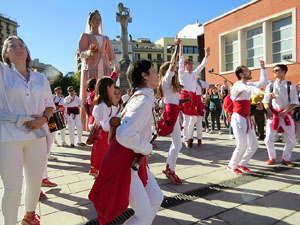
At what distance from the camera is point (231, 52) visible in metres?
16.2

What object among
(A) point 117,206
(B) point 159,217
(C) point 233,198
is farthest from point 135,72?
(C) point 233,198

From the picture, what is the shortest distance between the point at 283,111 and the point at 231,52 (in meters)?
12.7

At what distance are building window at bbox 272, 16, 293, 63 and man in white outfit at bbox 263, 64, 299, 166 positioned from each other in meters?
9.34

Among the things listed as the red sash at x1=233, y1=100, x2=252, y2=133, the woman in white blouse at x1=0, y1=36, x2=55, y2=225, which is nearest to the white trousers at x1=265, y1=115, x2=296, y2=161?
the red sash at x1=233, y1=100, x2=252, y2=133

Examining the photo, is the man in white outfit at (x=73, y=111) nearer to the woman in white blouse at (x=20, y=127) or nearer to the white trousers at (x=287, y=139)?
the woman in white blouse at (x=20, y=127)

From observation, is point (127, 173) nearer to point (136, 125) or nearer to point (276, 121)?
point (136, 125)

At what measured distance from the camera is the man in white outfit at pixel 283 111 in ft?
15.4

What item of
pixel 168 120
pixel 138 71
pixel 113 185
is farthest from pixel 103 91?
pixel 113 185

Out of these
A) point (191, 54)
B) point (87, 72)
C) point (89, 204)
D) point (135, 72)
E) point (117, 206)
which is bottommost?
point (89, 204)

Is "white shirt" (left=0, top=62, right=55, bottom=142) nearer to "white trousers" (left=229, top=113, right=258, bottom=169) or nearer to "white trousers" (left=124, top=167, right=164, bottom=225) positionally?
"white trousers" (left=124, top=167, right=164, bottom=225)

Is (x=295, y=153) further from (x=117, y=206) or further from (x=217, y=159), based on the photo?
(x=117, y=206)

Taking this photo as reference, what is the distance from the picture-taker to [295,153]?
5707 millimetres

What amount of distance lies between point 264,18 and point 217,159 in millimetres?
11707

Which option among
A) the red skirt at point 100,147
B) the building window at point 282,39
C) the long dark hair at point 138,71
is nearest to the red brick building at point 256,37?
the building window at point 282,39
